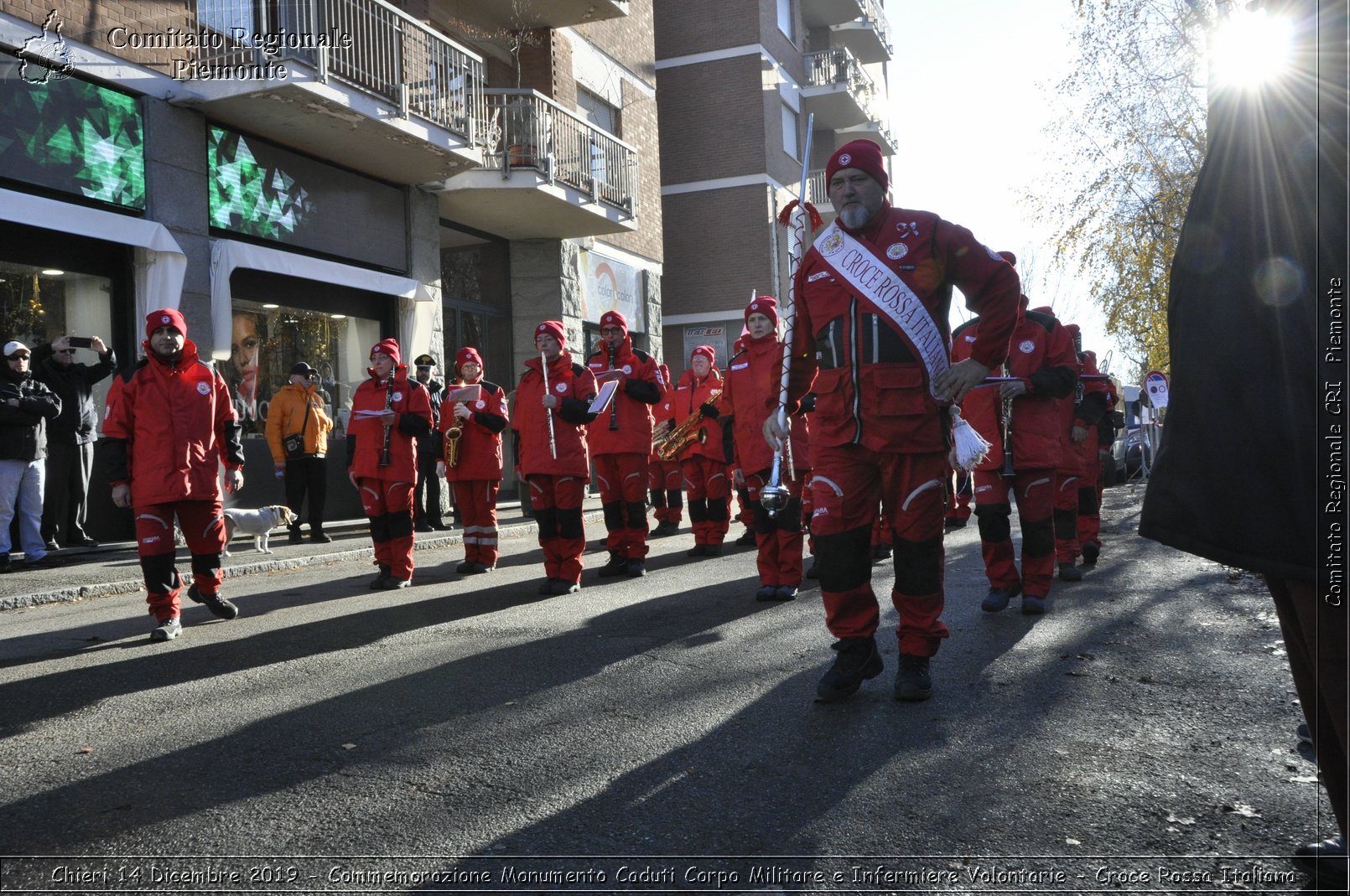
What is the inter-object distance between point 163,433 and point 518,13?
48.4 ft

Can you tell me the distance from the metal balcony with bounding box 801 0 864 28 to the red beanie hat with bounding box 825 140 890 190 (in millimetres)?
33300

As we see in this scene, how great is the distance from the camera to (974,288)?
15.4 ft

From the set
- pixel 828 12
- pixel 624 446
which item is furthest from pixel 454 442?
pixel 828 12

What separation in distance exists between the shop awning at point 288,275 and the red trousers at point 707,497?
5.72 m

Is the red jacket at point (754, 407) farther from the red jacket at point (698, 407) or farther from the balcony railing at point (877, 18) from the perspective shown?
the balcony railing at point (877, 18)

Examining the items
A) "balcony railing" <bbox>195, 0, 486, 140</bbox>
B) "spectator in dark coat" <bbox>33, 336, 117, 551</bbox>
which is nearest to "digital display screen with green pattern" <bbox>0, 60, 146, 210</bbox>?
"balcony railing" <bbox>195, 0, 486, 140</bbox>

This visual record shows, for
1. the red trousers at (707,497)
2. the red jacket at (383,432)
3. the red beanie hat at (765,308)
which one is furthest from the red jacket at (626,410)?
the red trousers at (707,497)

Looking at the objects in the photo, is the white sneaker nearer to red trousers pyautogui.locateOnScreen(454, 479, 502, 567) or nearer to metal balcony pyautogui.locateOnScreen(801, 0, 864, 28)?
red trousers pyautogui.locateOnScreen(454, 479, 502, 567)

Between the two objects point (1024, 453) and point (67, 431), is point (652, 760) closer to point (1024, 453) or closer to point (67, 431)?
point (1024, 453)

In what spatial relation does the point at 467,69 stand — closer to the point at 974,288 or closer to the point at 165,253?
the point at 165,253

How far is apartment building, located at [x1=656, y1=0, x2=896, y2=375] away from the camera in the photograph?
31594 mm

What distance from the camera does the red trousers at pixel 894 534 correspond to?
15.1 ft

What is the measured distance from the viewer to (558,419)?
8.80 meters

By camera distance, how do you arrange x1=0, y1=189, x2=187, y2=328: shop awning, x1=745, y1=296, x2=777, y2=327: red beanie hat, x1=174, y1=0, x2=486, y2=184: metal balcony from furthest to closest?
x1=174, y1=0, x2=486, y2=184: metal balcony
x1=0, y1=189, x2=187, y2=328: shop awning
x1=745, y1=296, x2=777, y2=327: red beanie hat
